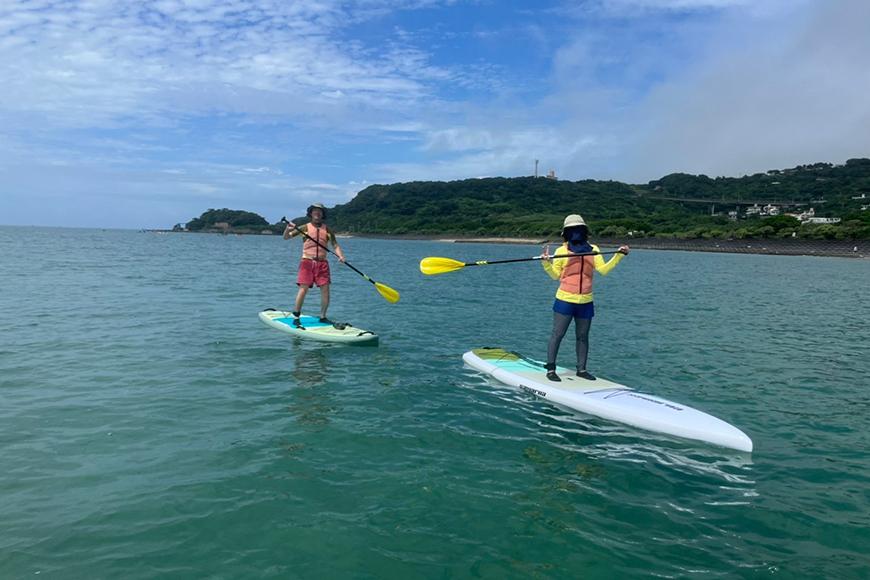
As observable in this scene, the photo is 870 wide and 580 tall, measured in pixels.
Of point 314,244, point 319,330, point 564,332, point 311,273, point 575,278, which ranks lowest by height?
point 319,330

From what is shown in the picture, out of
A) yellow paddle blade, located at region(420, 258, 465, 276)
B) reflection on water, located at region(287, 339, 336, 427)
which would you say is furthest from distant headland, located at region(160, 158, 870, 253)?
reflection on water, located at region(287, 339, 336, 427)

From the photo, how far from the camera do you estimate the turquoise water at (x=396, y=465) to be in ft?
16.2

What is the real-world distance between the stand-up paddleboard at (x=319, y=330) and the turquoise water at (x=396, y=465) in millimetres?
358

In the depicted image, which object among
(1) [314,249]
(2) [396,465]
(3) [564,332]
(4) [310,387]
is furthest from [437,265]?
(2) [396,465]

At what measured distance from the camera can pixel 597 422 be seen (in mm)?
8484

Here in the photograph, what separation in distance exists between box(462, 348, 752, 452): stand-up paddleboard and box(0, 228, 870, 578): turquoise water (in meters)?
0.23

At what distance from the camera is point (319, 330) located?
46.1 feet

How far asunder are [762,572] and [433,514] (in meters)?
2.89

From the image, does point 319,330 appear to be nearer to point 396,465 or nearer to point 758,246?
point 396,465

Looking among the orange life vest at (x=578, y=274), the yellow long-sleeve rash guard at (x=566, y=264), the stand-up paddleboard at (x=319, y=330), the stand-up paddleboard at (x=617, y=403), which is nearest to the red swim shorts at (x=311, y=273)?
the stand-up paddleboard at (x=319, y=330)

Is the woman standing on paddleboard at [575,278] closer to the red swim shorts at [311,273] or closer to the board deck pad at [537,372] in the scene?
the board deck pad at [537,372]

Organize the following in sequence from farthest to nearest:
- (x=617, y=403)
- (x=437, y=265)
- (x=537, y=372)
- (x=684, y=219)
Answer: (x=684, y=219)
(x=437, y=265)
(x=537, y=372)
(x=617, y=403)

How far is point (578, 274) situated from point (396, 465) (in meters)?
4.71

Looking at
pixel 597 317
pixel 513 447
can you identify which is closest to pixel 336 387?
pixel 513 447
